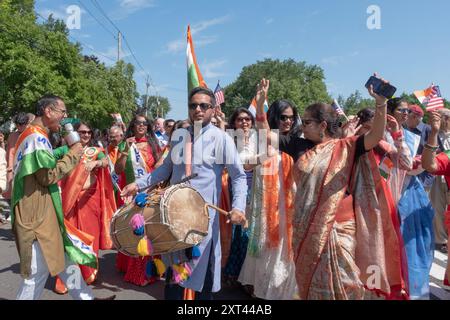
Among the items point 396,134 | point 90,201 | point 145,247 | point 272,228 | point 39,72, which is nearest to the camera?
point 145,247

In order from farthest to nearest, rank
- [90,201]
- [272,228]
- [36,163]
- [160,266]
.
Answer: [90,201] → [272,228] → [36,163] → [160,266]

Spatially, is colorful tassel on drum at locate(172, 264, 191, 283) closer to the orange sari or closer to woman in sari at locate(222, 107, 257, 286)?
the orange sari

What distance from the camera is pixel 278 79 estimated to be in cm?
5753

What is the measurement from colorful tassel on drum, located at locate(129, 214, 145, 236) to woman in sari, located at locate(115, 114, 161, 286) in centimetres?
237

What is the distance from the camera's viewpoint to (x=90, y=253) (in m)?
3.57

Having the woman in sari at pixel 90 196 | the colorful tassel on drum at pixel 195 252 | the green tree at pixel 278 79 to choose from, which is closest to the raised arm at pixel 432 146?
the colorful tassel on drum at pixel 195 252

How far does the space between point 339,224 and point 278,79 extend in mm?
56334

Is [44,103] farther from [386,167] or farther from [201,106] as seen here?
[386,167]

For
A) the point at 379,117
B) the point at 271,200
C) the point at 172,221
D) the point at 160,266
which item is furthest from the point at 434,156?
the point at 160,266

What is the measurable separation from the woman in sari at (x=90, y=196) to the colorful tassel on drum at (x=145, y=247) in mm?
2167
